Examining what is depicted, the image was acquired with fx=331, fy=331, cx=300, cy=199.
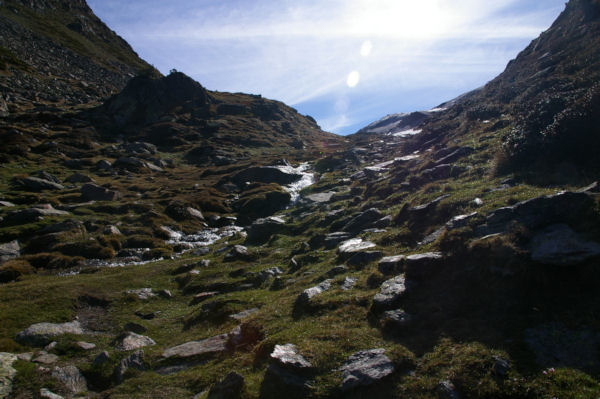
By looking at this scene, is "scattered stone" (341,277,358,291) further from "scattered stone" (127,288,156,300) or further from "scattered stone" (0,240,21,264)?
"scattered stone" (0,240,21,264)

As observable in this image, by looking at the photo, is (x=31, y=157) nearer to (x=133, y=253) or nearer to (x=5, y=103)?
(x=5, y=103)

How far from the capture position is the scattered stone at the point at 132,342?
14.6 metres

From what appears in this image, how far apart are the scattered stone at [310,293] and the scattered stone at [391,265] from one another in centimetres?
278

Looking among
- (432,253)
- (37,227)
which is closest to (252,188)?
(37,227)

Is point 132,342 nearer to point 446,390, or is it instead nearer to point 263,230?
point 446,390

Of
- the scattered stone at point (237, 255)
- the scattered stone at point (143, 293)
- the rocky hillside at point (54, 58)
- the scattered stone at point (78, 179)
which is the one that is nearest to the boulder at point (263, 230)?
the scattered stone at point (237, 255)

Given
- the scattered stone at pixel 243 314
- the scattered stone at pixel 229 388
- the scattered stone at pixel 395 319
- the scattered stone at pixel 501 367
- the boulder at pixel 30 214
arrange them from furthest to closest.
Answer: the boulder at pixel 30 214 → the scattered stone at pixel 243 314 → the scattered stone at pixel 395 319 → the scattered stone at pixel 229 388 → the scattered stone at pixel 501 367

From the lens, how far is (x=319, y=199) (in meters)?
44.9

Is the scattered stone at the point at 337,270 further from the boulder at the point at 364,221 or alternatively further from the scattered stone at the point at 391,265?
the boulder at the point at 364,221

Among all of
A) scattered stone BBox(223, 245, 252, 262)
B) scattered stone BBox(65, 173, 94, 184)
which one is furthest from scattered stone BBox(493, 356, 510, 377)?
scattered stone BBox(65, 173, 94, 184)

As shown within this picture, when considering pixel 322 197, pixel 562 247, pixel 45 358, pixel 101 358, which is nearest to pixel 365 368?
pixel 562 247

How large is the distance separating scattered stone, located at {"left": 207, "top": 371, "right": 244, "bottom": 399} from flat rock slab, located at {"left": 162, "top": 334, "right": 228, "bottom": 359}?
10.4 feet

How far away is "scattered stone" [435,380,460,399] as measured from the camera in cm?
852

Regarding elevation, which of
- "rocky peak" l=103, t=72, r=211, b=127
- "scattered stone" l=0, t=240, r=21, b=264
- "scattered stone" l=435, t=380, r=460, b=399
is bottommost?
"scattered stone" l=435, t=380, r=460, b=399
